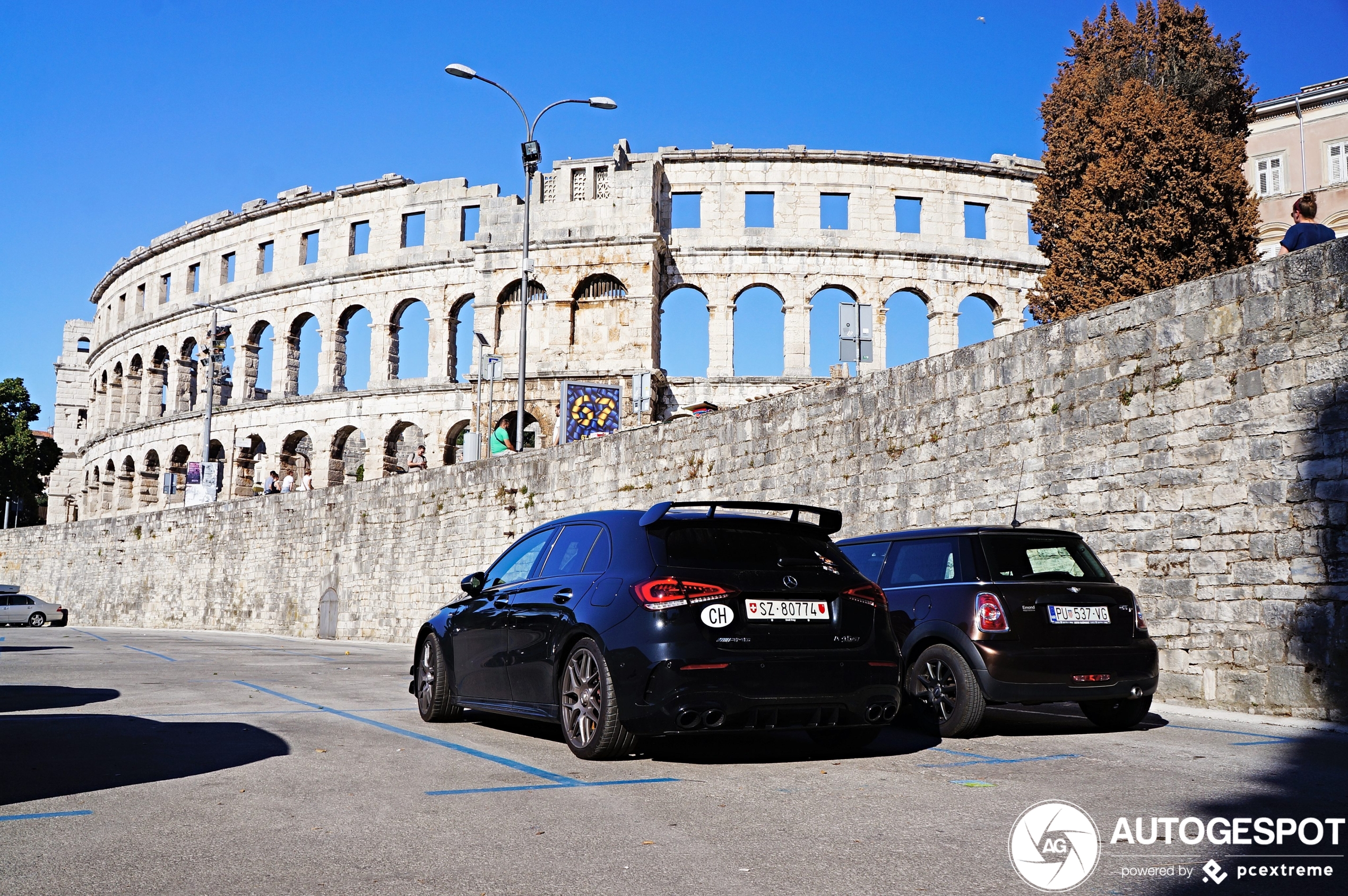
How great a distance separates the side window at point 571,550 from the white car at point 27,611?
127 ft

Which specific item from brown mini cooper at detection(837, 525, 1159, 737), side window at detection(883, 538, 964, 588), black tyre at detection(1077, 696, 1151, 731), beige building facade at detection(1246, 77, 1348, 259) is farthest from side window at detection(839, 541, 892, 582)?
beige building facade at detection(1246, 77, 1348, 259)

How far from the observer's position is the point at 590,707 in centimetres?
625

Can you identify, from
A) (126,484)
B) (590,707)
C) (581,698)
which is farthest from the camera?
(126,484)

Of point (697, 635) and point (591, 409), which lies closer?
point (697, 635)

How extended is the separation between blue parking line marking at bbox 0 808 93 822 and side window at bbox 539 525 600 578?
3.02 metres

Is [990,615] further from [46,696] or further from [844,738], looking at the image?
[46,696]

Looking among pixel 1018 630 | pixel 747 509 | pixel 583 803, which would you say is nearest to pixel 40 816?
pixel 583 803

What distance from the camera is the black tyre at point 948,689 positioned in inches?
287

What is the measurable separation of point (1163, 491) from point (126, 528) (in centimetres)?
4046

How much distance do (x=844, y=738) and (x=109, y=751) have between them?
444 centimetres

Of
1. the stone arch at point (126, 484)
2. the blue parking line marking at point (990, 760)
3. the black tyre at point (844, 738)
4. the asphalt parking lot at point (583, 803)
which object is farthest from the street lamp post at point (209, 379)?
the blue parking line marking at point (990, 760)

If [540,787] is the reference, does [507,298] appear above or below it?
above

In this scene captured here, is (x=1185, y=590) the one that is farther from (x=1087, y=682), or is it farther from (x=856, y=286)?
(x=856, y=286)

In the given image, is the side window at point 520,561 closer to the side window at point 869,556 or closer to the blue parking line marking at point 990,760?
the side window at point 869,556
